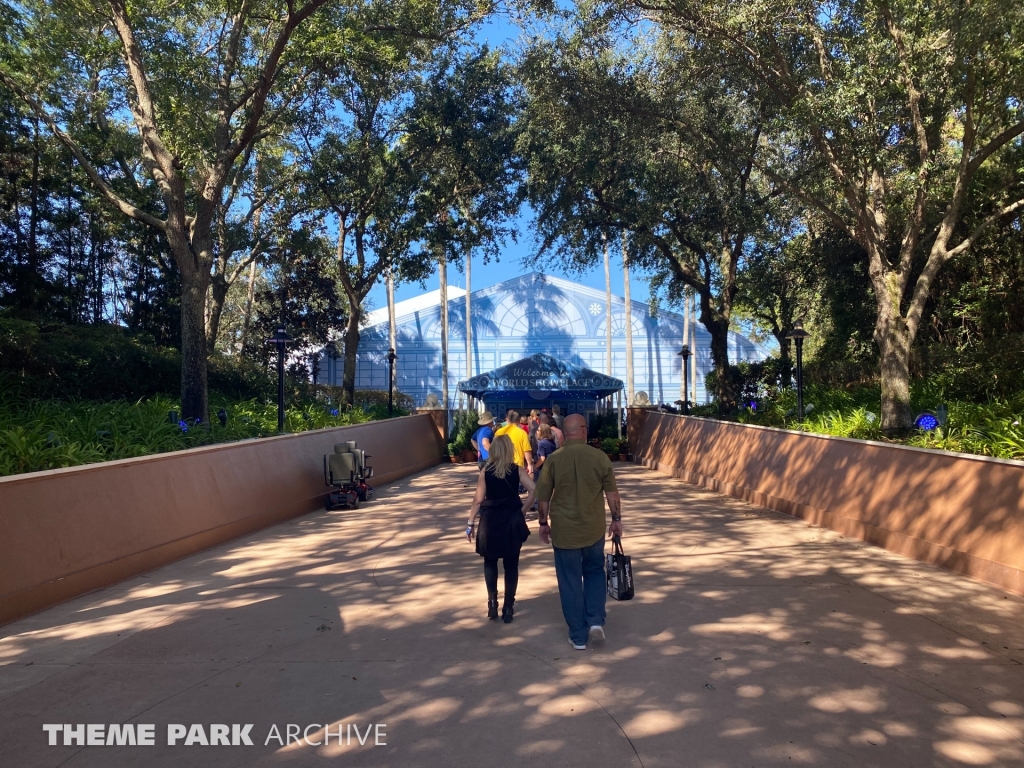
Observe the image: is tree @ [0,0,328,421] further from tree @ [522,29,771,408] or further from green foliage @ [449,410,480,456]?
green foliage @ [449,410,480,456]

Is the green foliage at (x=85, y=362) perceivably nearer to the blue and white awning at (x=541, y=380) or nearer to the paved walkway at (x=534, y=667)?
the paved walkway at (x=534, y=667)

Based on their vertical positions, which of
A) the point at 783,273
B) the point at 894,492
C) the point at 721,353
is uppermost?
the point at 783,273

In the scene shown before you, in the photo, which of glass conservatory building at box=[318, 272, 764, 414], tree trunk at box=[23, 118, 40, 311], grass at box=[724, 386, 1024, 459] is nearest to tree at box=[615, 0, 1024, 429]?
grass at box=[724, 386, 1024, 459]

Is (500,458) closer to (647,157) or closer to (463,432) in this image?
(647,157)

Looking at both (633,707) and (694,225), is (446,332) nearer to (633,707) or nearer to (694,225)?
(694,225)

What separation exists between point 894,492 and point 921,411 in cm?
432

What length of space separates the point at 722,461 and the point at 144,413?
33.9 feet

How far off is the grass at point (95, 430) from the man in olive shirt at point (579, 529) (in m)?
5.31

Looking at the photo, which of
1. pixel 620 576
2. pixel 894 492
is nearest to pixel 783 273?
pixel 894 492

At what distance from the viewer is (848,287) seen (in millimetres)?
18500

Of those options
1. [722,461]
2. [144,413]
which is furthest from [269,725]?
[722,461]

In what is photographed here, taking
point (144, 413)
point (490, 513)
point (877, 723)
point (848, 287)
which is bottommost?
point (877, 723)

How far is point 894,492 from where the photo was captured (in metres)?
9.13

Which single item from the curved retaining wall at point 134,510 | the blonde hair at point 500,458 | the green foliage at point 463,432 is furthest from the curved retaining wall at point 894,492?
the green foliage at point 463,432
